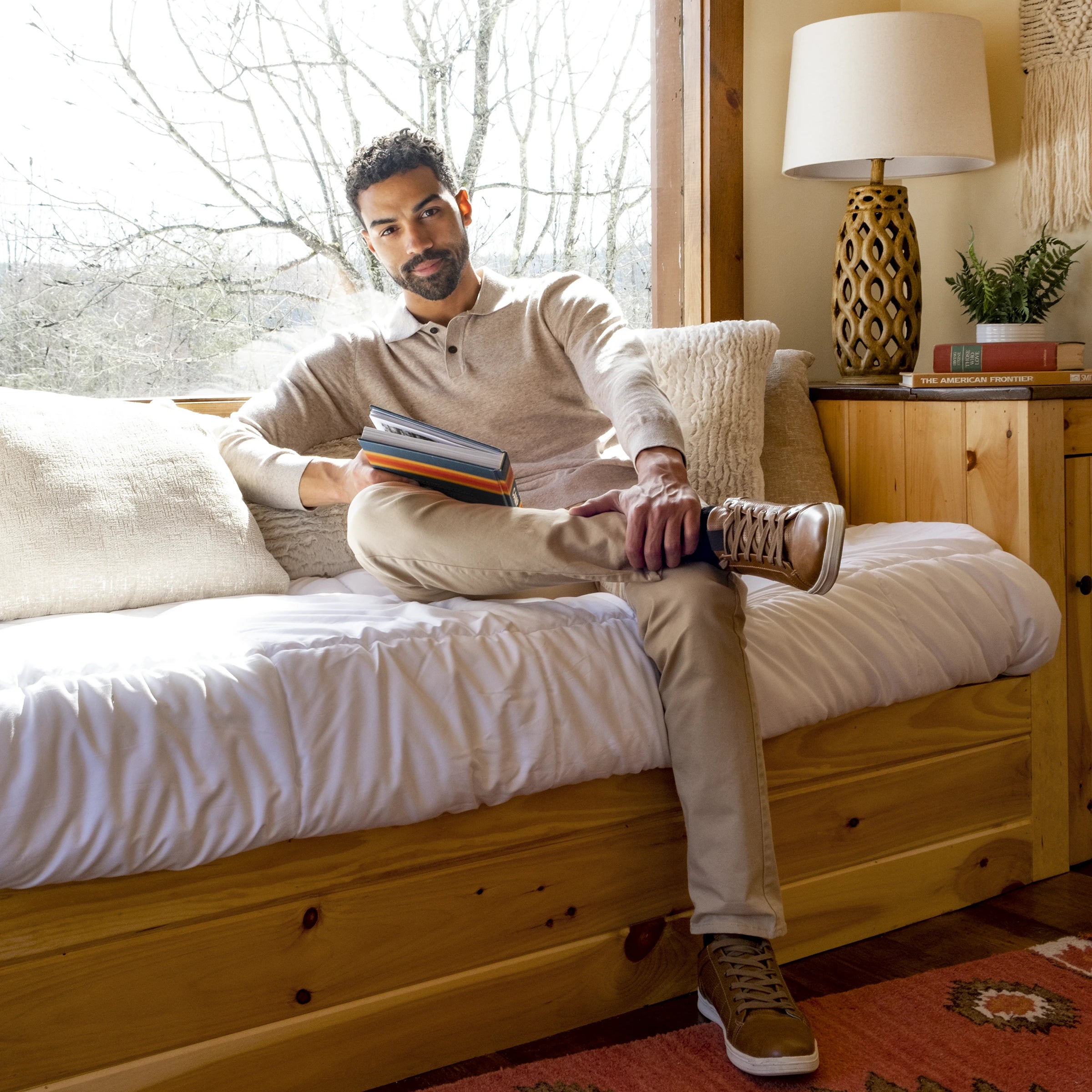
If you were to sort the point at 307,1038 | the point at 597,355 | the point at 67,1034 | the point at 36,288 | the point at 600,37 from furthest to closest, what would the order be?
the point at 600,37
the point at 36,288
the point at 597,355
the point at 307,1038
the point at 67,1034

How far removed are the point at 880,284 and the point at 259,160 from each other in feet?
4.06

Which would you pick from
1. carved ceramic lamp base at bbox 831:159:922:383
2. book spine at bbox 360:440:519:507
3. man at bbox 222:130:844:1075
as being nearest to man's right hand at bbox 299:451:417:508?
man at bbox 222:130:844:1075

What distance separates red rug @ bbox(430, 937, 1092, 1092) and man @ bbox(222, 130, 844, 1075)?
0.04 meters

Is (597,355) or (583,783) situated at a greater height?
(597,355)

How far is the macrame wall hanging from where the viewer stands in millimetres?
2135

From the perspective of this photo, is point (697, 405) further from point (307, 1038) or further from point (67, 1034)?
point (67, 1034)

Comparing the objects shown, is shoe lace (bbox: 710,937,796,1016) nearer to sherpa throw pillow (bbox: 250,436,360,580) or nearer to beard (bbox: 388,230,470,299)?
sherpa throw pillow (bbox: 250,436,360,580)

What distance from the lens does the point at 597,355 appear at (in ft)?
5.65

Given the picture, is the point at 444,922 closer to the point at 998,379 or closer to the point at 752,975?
the point at 752,975

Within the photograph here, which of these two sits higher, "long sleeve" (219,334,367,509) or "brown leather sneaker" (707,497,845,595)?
"long sleeve" (219,334,367,509)

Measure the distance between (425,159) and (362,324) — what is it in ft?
0.98

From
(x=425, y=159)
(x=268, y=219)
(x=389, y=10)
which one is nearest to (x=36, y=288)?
(x=268, y=219)

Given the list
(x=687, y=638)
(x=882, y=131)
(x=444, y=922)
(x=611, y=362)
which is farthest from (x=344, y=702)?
(x=882, y=131)

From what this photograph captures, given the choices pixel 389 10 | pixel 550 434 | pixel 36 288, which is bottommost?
pixel 550 434
